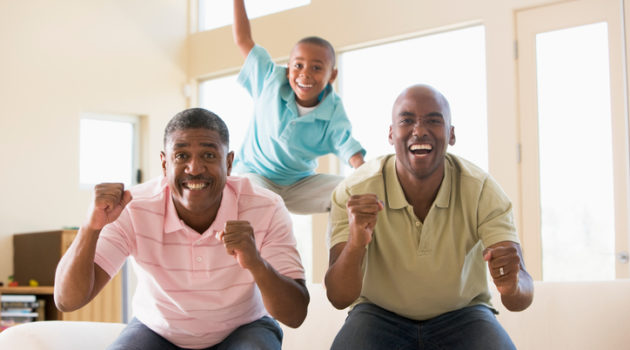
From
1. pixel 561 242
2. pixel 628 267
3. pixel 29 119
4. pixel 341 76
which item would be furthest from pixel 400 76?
pixel 29 119

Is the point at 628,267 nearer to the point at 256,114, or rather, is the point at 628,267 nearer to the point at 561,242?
the point at 561,242

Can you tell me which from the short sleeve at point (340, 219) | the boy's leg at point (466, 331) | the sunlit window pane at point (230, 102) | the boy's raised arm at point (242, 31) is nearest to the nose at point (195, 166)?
the short sleeve at point (340, 219)

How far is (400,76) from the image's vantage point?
535 centimetres

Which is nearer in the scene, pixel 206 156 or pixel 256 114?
pixel 206 156

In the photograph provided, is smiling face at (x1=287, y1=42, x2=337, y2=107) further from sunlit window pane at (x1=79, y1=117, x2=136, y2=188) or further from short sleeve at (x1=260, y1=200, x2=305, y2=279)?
sunlit window pane at (x1=79, y1=117, x2=136, y2=188)

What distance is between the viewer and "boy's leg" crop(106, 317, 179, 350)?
2.05 metres

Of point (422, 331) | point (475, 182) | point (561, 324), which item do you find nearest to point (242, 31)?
point (475, 182)

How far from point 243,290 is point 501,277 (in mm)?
765

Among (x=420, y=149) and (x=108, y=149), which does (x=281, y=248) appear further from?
(x=108, y=149)

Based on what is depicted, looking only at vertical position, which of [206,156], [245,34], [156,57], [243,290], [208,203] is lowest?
[243,290]

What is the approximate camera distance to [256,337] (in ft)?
6.56

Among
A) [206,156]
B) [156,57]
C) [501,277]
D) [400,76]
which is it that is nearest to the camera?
[501,277]

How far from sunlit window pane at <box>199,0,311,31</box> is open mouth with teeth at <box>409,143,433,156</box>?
13.3 ft

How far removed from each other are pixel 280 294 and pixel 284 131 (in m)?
1.12
